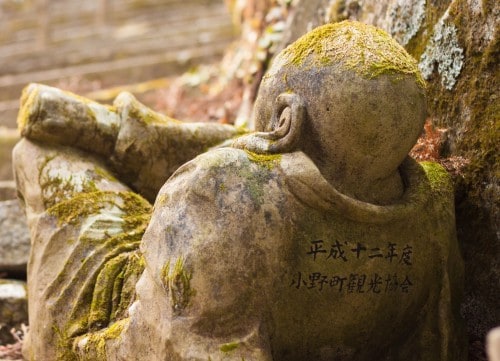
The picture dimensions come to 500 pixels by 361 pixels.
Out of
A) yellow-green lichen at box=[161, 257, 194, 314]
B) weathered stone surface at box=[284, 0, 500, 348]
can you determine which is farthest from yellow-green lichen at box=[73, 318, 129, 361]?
weathered stone surface at box=[284, 0, 500, 348]

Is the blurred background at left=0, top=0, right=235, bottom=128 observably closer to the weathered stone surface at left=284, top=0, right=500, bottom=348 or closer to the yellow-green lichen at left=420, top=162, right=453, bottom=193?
the weathered stone surface at left=284, top=0, right=500, bottom=348

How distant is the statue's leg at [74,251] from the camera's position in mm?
2486

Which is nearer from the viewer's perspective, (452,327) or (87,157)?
(452,327)

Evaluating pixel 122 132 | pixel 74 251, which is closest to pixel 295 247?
pixel 74 251

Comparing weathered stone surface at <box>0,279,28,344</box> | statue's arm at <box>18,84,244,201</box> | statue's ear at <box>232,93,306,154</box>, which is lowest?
weathered stone surface at <box>0,279,28,344</box>

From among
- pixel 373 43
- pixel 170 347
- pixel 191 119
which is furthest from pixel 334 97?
pixel 191 119

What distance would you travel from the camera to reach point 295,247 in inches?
83.8

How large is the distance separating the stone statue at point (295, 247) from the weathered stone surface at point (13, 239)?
144 centimetres

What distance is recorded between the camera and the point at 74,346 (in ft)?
8.06

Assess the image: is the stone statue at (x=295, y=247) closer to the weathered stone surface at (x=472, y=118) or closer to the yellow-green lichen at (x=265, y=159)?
the yellow-green lichen at (x=265, y=159)

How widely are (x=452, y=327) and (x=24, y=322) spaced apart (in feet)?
7.06

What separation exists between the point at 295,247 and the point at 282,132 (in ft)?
1.10

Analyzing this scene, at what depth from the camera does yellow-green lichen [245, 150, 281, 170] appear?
2139 mm

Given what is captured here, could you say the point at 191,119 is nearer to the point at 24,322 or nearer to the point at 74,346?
the point at 24,322
